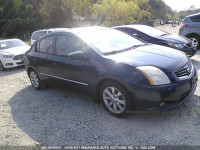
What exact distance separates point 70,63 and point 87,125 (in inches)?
51.7

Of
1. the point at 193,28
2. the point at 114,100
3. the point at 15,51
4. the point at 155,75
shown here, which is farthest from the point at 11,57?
the point at 193,28

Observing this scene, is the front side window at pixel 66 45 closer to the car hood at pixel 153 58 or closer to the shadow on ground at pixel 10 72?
the car hood at pixel 153 58

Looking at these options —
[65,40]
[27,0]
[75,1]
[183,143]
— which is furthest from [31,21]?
[183,143]

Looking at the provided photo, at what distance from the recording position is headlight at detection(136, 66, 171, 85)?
2.83 m

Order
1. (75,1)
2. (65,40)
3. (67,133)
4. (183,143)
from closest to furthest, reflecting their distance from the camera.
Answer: (183,143) < (67,133) < (65,40) < (75,1)

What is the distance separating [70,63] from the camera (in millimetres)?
3777

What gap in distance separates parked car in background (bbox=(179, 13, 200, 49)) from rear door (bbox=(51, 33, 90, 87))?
253 inches

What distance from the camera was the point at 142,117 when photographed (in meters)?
3.31

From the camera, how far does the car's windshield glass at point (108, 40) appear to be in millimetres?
3594

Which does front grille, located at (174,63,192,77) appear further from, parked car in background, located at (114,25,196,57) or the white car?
the white car

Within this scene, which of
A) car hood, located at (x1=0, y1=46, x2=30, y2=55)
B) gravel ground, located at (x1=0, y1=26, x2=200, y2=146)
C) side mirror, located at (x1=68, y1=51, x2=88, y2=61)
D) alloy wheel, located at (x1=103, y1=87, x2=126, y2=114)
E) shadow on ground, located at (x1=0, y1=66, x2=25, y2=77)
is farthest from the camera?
car hood, located at (x1=0, y1=46, x2=30, y2=55)

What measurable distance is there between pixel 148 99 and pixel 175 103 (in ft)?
1.56

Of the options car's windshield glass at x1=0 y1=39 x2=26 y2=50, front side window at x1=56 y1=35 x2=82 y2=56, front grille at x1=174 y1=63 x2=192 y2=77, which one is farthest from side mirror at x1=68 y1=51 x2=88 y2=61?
car's windshield glass at x1=0 y1=39 x2=26 y2=50

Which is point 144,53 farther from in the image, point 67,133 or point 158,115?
point 67,133
